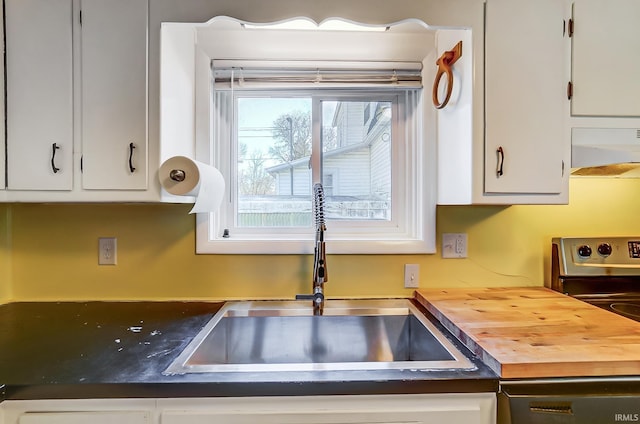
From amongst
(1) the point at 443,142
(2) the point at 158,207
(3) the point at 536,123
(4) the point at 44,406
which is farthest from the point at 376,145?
(4) the point at 44,406

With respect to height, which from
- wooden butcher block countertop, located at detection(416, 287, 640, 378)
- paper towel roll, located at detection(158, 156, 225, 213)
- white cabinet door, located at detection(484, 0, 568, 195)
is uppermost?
white cabinet door, located at detection(484, 0, 568, 195)

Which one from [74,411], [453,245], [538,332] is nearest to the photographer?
[74,411]

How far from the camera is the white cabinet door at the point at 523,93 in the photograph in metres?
1.24

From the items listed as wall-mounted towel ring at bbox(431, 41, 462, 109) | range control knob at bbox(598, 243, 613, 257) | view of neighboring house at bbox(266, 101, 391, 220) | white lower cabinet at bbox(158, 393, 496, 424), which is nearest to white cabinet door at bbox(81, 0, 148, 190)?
view of neighboring house at bbox(266, 101, 391, 220)

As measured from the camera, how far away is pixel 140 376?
2.81ft

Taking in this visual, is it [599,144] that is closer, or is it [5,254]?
[599,144]

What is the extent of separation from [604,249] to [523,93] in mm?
769

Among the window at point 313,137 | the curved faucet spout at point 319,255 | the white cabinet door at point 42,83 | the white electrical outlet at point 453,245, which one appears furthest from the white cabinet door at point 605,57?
the white cabinet door at point 42,83

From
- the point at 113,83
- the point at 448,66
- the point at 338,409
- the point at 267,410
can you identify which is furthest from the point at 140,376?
the point at 448,66

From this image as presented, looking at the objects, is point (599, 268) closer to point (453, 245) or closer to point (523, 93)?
point (453, 245)

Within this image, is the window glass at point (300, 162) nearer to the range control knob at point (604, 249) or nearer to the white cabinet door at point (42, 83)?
the white cabinet door at point (42, 83)

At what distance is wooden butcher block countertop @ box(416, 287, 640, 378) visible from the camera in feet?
2.81

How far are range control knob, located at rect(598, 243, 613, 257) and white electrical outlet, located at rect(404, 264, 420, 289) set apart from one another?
744mm

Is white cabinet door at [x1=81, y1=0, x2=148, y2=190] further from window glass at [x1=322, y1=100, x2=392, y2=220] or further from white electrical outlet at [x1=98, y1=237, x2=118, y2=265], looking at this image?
window glass at [x1=322, y1=100, x2=392, y2=220]
